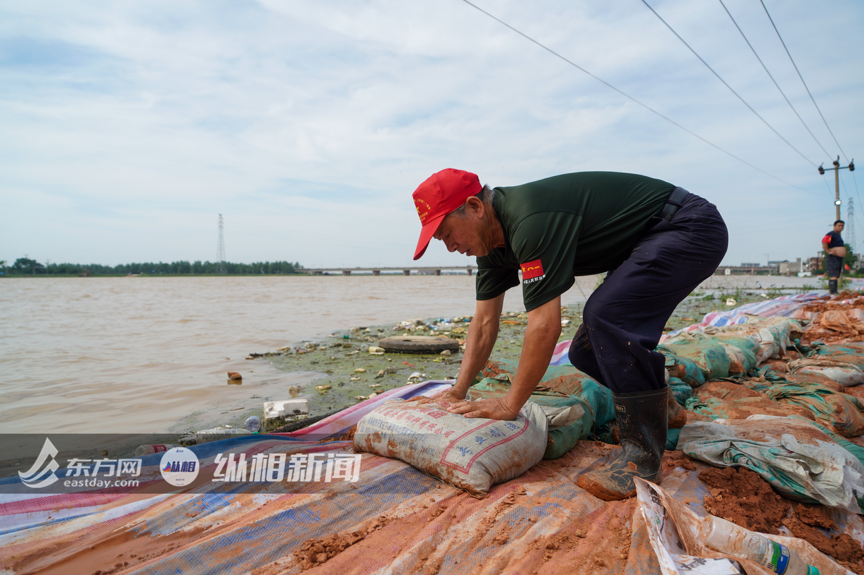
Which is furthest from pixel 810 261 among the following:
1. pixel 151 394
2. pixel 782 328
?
pixel 151 394

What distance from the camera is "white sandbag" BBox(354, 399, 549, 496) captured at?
5.51ft

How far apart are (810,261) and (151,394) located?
273 ft

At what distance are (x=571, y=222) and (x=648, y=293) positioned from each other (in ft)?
1.32

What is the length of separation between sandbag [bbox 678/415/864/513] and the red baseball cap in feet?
4.85

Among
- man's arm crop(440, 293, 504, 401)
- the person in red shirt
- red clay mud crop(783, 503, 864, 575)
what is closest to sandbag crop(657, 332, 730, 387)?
red clay mud crop(783, 503, 864, 575)

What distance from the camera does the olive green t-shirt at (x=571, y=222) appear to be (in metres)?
1.61

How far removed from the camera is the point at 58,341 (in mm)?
6254

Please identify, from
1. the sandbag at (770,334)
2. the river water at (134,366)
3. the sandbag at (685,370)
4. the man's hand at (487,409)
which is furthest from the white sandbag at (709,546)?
the sandbag at (770,334)

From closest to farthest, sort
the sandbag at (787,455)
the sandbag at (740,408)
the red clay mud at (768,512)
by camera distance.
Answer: the red clay mud at (768,512) → the sandbag at (787,455) → the sandbag at (740,408)

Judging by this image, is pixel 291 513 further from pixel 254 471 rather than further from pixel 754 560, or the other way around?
pixel 754 560

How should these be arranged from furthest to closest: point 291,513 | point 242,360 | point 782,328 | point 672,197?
point 242,360 → point 782,328 → point 672,197 → point 291,513
